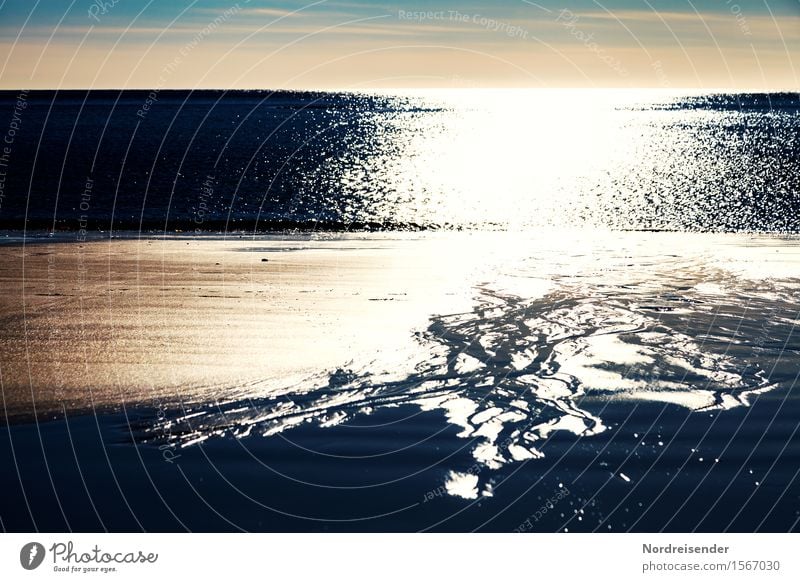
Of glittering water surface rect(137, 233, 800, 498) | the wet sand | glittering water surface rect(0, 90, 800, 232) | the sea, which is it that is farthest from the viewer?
glittering water surface rect(0, 90, 800, 232)

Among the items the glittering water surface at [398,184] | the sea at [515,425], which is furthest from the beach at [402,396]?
the glittering water surface at [398,184]

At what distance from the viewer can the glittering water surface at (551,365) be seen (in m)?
10.1

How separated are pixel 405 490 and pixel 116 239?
18787 mm

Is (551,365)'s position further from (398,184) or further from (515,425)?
(398,184)

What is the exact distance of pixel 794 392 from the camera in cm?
1102

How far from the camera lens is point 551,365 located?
1220 centimetres

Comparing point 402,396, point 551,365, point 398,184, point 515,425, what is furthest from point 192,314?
point 398,184

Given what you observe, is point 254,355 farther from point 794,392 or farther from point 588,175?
point 588,175

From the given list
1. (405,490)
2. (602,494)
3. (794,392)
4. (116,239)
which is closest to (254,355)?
(405,490)

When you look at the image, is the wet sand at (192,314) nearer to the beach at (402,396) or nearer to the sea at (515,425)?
the beach at (402,396)

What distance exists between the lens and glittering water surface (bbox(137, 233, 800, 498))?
1005cm

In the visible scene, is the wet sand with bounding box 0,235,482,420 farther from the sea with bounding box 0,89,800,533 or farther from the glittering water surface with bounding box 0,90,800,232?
the glittering water surface with bounding box 0,90,800,232

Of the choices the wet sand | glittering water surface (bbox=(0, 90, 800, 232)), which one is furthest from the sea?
glittering water surface (bbox=(0, 90, 800, 232))
